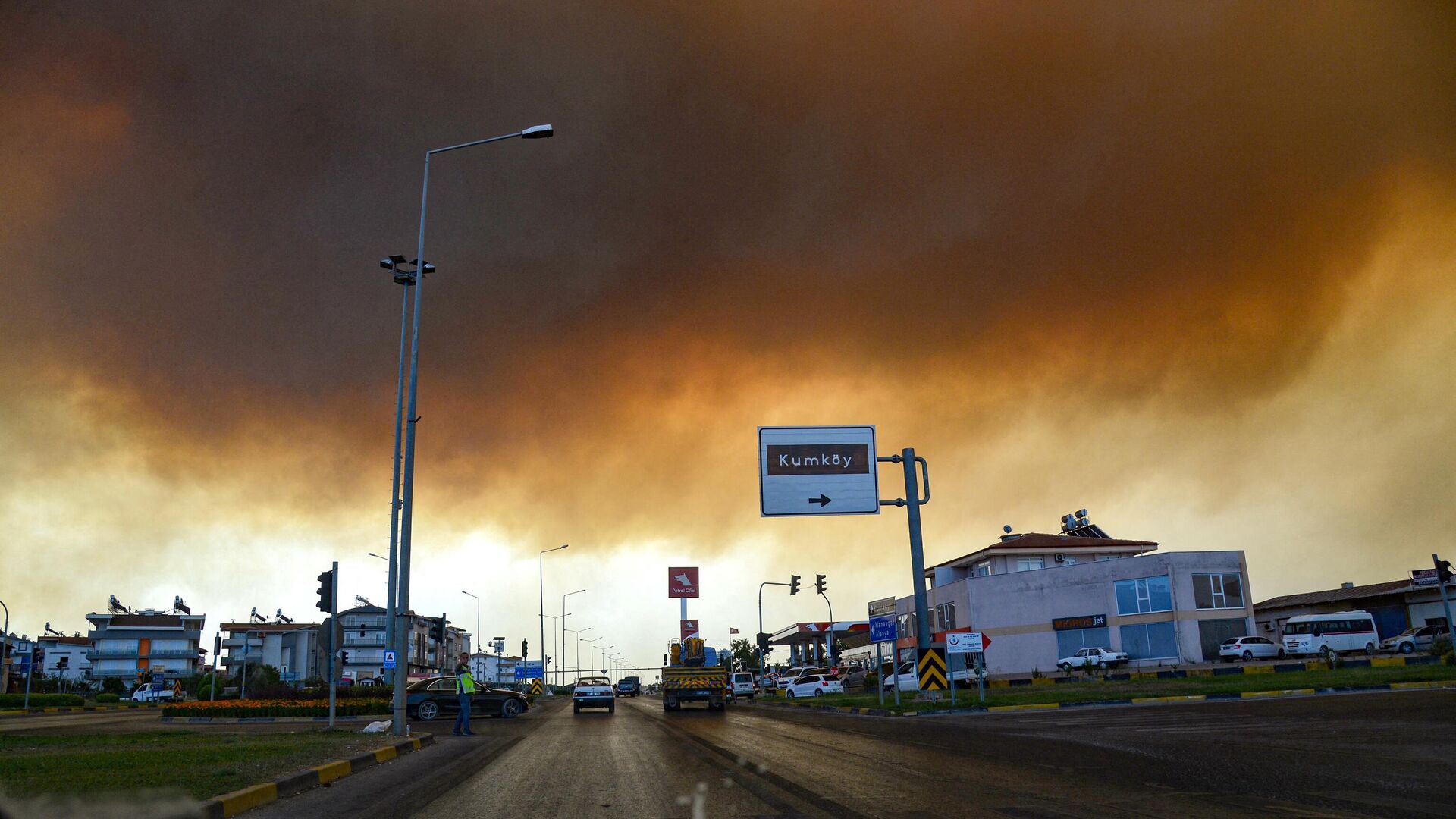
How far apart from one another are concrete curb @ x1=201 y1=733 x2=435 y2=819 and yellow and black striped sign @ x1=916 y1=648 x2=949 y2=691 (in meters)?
16.0

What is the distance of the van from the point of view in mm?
52250

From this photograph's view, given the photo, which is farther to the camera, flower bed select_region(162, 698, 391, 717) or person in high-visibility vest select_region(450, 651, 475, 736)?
flower bed select_region(162, 698, 391, 717)

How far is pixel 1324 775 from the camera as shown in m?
9.92

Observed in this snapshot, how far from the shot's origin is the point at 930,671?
2802cm

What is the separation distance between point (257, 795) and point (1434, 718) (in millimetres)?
17611

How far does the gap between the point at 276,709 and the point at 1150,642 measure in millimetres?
47521

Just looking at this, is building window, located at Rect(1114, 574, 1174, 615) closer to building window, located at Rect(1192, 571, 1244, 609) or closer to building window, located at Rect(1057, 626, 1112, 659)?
building window, located at Rect(1192, 571, 1244, 609)

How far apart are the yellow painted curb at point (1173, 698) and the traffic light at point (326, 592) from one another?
21.9m

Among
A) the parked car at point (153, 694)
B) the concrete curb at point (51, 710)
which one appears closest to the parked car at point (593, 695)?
the concrete curb at point (51, 710)

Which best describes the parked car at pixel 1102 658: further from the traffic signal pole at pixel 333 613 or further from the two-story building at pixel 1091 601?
the traffic signal pole at pixel 333 613

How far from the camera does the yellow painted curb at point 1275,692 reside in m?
26.4

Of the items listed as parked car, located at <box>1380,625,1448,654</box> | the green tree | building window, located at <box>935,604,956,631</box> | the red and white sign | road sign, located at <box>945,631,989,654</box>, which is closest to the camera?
road sign, located at <box>945,631,989,654</box>

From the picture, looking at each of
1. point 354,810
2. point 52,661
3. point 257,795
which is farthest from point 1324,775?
point 52,661

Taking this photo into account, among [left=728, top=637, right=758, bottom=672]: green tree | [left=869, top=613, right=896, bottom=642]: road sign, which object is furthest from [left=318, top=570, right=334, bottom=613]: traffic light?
[left=728, top=637, right=758, bottom=672]: green tree
